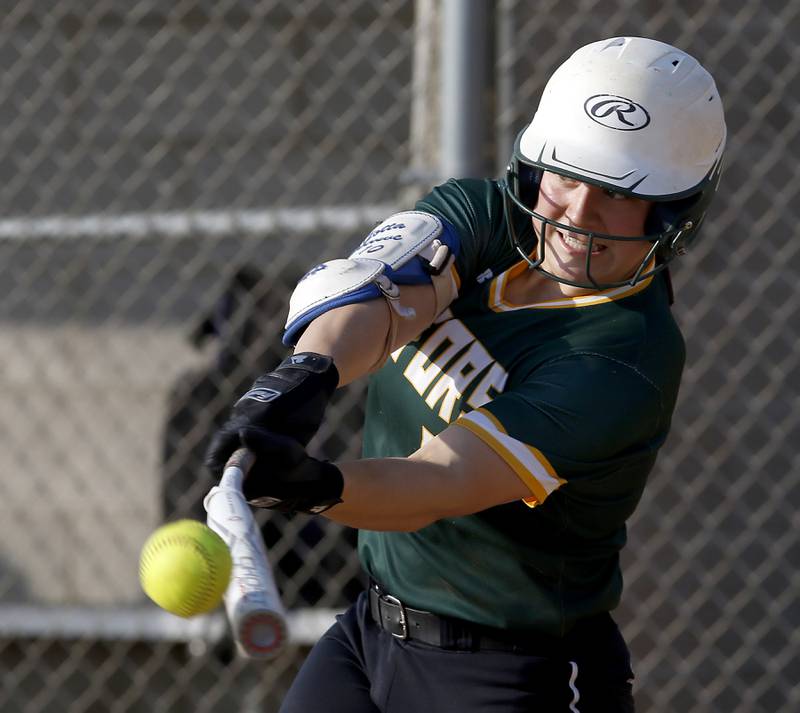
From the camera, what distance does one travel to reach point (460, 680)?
6.65ft

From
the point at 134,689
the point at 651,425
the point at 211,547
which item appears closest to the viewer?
the point at 211,547

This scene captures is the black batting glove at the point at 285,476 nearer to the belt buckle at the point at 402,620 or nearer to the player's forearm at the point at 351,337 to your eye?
the player's forearm at the point at 351,337

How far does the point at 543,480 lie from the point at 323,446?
204 centimetres

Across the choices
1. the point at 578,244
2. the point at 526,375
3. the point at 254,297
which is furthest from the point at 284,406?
the point at 254,297

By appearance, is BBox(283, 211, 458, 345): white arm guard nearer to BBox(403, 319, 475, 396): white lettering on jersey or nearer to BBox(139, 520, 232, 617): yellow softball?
BBox(403, 319, 475, 396): white lettering on jersey

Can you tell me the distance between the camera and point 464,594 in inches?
80.0

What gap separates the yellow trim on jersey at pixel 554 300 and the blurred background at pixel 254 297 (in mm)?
1019

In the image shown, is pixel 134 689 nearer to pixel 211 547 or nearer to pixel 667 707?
pixel 667 707

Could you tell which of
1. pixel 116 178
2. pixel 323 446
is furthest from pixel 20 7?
pixel 323 446

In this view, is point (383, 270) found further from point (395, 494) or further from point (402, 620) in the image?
point (402, 620)

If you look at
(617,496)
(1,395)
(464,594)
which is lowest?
(1,395)

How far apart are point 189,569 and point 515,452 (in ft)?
1.82

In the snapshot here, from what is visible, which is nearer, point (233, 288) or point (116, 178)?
point (233, 288)

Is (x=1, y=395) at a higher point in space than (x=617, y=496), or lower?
lower
